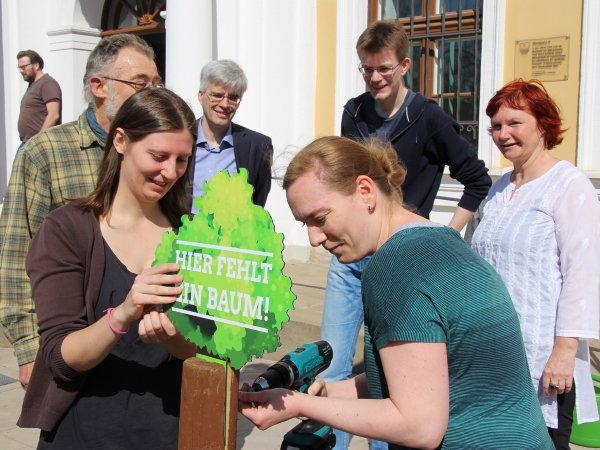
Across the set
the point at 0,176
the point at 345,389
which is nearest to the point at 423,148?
the point at 345,389

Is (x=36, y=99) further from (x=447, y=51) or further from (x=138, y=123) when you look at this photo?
(x=138, y=123)

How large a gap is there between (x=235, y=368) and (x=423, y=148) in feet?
7.32

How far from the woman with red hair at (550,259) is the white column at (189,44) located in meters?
4.45

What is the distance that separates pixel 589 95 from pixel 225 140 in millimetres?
Answer: 3207

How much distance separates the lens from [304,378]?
1.70 meters

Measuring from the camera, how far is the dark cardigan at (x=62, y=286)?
5.53 feet

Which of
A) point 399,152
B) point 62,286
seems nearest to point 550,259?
point 399,152

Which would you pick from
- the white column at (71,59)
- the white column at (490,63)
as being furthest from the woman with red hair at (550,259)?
the white column at (71,59)

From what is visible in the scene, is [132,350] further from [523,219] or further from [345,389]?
[523,219]

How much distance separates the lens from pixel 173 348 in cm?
174

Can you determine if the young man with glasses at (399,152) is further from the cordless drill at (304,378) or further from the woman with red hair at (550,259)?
the cordless drill at (304,378)

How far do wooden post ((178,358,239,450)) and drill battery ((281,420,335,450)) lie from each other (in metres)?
0.25

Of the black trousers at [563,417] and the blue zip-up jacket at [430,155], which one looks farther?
the blue zip-up jacket at [430,155]

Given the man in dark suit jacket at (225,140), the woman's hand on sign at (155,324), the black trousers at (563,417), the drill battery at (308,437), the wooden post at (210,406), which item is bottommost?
the black trousers at (563,417)
